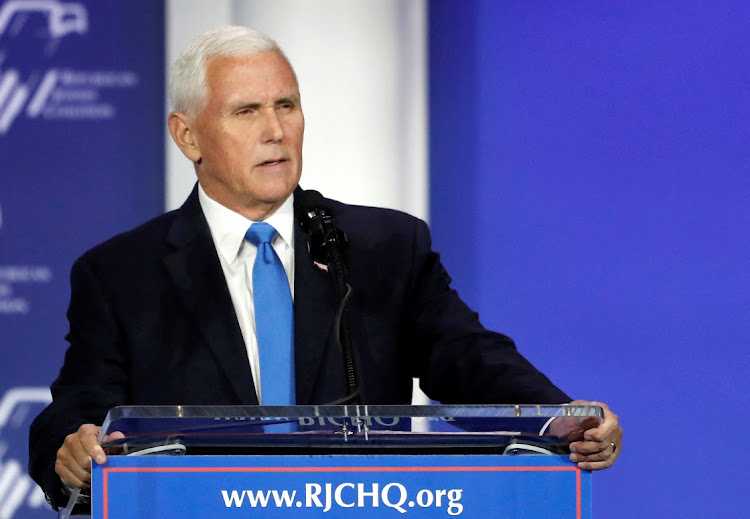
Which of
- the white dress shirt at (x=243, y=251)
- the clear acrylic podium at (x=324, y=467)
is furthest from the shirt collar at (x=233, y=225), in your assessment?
the clear acrylic podium at (x=324, y=467)

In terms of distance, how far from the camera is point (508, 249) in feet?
11.3

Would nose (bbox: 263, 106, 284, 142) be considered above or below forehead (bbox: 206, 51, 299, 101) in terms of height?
below

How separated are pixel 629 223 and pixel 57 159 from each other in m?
1.66

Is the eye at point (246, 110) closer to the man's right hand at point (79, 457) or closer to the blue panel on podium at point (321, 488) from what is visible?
the man's right hand at point (79, 457)

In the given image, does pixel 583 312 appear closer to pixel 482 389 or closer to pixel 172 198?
pixel 172 198

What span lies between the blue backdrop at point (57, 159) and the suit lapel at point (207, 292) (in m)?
1.42

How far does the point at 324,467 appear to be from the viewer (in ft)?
4.25

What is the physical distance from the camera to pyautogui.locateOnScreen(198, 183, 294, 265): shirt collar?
2083mm

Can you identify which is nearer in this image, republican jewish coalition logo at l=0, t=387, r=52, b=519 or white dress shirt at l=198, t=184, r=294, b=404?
white dress shirt at l=198, t=184, r=294, b=404

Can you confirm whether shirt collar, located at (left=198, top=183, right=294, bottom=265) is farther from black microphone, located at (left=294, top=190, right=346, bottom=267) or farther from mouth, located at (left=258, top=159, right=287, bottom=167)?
black microphone, located at (left=294, top=190, right=346, bottom=267)

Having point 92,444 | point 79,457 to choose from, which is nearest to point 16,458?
point 79,457

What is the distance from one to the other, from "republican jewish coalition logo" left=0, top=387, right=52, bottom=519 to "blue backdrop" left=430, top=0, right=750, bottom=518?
129 centimetres

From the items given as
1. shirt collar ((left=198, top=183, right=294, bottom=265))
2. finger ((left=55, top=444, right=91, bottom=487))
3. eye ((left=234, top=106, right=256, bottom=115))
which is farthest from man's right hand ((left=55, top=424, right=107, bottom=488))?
eye ((left=234, top=106, right=256, bottom=115))

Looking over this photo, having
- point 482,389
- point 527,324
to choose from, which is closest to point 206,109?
point 482,389
